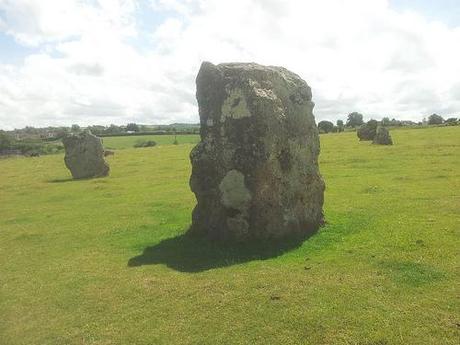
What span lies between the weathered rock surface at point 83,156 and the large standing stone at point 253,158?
23115 mm

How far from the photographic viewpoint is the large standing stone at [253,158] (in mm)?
14695

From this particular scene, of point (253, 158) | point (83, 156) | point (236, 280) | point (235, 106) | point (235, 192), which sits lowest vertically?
point (236, 280)

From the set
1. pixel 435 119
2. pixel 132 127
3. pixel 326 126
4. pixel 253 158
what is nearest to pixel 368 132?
pixel 253 158

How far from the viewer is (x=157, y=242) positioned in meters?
16.2

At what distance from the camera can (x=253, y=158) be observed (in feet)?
48.0

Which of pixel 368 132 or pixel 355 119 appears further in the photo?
pixel 355 119

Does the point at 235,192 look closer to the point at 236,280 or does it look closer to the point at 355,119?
the point at 236,280

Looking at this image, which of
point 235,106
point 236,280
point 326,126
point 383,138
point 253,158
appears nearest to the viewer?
point 236,280

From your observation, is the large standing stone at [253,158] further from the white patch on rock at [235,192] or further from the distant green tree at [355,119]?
the distant green tree at [355,119]

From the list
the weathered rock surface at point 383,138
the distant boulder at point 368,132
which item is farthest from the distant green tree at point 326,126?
the weathered rock surface at point 383,138

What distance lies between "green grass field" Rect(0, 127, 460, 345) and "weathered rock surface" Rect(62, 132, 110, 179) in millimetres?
15717

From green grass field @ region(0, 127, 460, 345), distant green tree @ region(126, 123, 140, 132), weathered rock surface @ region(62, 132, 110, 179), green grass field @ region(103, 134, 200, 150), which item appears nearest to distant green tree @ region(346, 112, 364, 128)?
green grass field @ region(103, 134, 200, 150)

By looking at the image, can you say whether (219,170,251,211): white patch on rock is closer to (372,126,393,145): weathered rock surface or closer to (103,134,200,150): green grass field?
(372,126,393,145): weathered rock surface

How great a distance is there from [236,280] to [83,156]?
2795 cm
